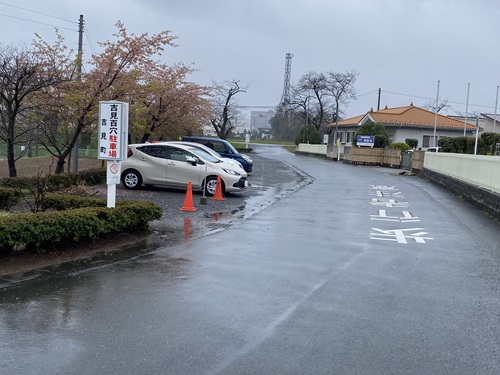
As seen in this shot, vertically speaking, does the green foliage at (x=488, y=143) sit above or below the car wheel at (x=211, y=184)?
above

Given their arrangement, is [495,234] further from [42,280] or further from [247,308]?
[42,280]

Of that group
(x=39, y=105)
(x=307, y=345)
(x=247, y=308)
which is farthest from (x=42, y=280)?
(x=39, y=105)

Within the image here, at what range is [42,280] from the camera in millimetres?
6336

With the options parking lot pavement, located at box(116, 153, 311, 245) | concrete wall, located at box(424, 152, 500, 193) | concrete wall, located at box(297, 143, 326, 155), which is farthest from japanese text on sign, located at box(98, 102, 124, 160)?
concrete wall, located at box(297, 143, 326, 155)

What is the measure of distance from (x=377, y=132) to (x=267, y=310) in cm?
4034

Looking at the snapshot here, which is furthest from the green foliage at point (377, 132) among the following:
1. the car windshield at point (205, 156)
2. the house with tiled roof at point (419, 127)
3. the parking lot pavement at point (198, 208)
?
the car windshield at point (205, 156)

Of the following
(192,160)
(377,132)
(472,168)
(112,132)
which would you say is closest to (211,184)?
(192,160)

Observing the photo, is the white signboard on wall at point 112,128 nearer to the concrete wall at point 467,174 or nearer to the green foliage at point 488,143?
the concrete wall at point 467,174

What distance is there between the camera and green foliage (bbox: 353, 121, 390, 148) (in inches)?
1698

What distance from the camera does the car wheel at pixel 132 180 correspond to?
1606 centimetres

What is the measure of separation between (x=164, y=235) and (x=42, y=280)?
131 inches

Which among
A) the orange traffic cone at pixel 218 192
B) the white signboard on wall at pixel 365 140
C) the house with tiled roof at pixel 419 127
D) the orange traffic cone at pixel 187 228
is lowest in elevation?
the orange traffic cone at pixel 187 228

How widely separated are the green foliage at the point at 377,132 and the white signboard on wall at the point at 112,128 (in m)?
36.2

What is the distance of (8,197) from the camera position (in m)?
→ 10.6
